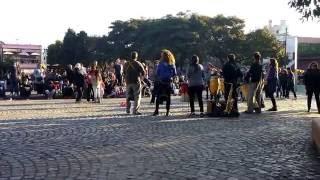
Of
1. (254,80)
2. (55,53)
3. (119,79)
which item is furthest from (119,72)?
(55,53)

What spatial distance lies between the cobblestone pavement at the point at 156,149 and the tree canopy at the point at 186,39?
51470mm

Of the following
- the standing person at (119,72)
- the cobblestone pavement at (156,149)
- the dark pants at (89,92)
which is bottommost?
the cobblestone pavement at (156,149)

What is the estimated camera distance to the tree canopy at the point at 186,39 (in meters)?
66.9

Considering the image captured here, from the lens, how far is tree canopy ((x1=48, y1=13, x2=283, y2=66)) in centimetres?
6688

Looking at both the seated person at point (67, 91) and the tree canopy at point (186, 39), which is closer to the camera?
the seated person at point (67, 91)

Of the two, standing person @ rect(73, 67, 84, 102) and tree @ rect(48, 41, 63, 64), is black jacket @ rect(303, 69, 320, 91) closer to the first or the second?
standing person @ rect(73, 67, 84, 102)

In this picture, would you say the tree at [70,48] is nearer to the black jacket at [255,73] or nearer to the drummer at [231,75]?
the black jacket at [255,73]

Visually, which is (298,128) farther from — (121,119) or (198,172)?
A: (198,172)

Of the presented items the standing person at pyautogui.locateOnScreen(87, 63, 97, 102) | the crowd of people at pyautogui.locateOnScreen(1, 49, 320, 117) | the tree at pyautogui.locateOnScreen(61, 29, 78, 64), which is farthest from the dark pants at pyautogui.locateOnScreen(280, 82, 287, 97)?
the tree at pyautogui.locateOnScreen(61, 29, 78, 64)

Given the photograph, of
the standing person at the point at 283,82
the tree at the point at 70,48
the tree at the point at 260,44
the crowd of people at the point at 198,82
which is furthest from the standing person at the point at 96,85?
the tree at the point at 70,48

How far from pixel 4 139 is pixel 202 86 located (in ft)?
22.7

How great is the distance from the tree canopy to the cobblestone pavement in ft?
169

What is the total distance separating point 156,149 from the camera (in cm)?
912

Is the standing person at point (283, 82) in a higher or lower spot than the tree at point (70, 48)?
lower
